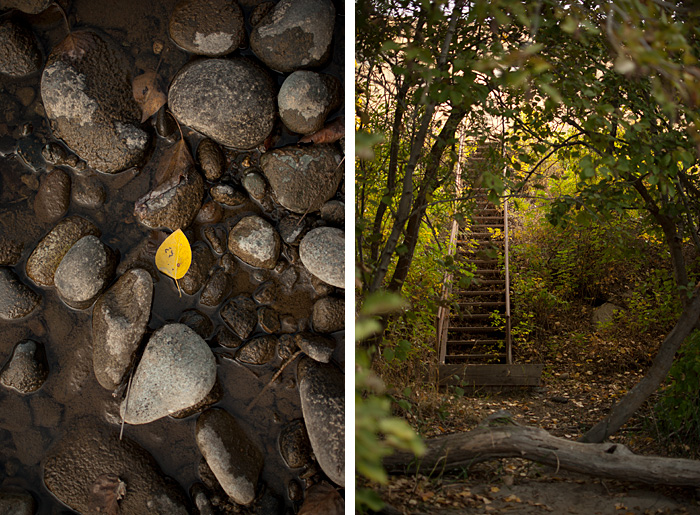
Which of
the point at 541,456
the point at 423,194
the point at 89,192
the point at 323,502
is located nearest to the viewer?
the point at 541,456

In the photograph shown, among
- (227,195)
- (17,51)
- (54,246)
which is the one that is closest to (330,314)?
(227,195)

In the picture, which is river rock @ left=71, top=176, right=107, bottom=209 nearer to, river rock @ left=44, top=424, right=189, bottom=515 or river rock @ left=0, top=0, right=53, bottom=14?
river rock @ left=0, top=0, right=53, bottom=14

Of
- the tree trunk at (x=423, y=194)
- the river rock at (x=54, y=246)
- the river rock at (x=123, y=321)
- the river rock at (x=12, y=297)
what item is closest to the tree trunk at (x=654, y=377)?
the tree trunk at (x=423, y=194)

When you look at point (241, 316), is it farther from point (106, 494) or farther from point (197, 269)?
point (106, 494)

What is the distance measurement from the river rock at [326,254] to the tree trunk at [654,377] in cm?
66

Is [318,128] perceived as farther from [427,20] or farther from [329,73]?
[427,20]

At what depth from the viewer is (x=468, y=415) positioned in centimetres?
113

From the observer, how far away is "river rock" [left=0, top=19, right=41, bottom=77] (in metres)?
1.36

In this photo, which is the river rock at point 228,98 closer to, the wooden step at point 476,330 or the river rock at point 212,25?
the river rock at point 212,25

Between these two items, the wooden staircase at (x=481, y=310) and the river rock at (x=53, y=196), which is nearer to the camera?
the wooden staircase at (x=481, y=310)

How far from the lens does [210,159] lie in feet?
4.47

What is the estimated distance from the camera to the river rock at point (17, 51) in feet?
4.46

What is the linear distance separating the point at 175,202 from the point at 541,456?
106 centimetres

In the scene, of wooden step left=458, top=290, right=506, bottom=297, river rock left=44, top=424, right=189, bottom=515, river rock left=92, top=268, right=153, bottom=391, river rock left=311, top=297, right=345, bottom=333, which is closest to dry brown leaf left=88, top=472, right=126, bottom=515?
river rock left=44, top=424, right=189, bottom=515
